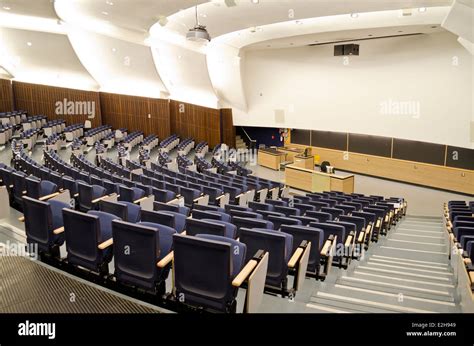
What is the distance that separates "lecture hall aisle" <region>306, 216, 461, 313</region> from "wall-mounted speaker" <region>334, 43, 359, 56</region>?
29.5ft

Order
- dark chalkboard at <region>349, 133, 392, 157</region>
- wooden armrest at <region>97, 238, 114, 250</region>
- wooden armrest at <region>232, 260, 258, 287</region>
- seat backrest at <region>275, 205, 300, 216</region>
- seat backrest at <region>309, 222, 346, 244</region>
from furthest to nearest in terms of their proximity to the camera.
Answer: dark chalkboard at <region>349, 133, 392, 157</region> → seat backrest at <region>275, 205, 300, 216</region> → seat backrest at <region>309, 222, 346, 244</region> → wooden armrest at <region>97, 238, 114, 250</region> → wooden armrest at <region>232, 260, 258, 287</region>

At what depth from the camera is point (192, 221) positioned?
3.94 m

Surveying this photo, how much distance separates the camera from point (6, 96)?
20.0 metres

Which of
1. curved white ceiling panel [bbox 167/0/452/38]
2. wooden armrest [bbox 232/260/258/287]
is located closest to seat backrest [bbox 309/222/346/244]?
wooden armrest [bbox 232/260/258/287]

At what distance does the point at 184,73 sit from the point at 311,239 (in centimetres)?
1413

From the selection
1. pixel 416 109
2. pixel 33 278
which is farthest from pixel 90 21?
pixel 33 278

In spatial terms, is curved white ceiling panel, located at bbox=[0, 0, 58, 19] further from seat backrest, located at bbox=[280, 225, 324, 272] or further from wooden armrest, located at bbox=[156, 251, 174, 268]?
wooden armrest, located at bbox=[156, 251, 174, 268]

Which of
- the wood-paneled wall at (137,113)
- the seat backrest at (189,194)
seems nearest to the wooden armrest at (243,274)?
the seat backrest at (189,194)

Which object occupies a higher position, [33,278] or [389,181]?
[33,278]

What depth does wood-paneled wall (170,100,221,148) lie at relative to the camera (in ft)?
57.9

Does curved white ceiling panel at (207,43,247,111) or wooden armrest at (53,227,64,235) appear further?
curved white ceiling panel at (207,43,247,111)

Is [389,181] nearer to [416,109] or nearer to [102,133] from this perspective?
[416,109]

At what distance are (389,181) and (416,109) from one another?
2.95 meters

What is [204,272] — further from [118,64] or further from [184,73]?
[118,64]
